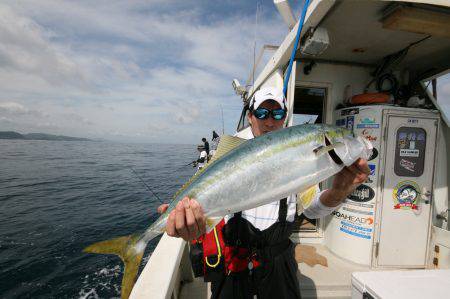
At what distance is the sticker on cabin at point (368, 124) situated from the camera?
445 cm

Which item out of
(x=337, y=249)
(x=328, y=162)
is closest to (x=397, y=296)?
(x=328, y=162)

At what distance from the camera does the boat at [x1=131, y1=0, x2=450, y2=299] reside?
12.6ft

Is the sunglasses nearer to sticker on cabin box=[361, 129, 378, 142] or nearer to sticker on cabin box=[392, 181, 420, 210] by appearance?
sticker on cabin box=[361, 129, 378, 142]

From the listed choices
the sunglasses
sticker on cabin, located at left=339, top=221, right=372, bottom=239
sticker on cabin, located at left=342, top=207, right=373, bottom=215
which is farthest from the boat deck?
the sunglasses

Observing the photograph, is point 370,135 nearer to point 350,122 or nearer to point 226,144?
point 350,122

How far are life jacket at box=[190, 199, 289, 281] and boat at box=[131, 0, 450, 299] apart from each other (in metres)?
0.96

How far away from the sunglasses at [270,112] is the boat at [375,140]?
1632mm

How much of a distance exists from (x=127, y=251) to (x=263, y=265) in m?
1.27

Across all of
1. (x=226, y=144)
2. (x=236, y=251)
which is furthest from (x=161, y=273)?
(x=226, y=144)

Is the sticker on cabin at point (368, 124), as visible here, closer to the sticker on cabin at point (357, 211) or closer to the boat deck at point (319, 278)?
the sticker on cabin at point (357, 211)

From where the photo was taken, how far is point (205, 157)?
15344 millimetres

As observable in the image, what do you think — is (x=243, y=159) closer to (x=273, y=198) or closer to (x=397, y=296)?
(x=273, y=198)

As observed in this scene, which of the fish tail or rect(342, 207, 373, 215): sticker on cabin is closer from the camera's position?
the fish tail

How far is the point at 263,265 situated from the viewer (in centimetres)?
238
